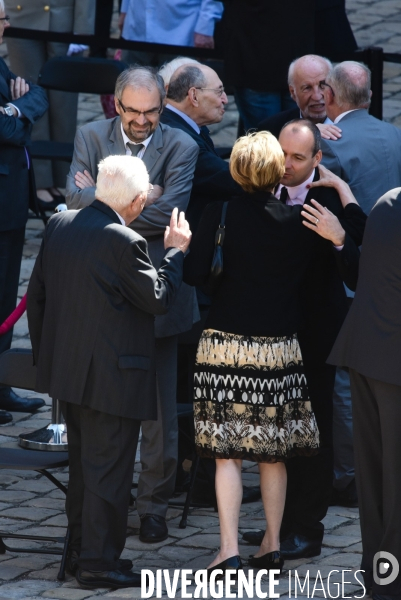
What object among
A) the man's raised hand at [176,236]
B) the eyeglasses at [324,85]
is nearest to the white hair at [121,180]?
the man's raised hand at [176,236]

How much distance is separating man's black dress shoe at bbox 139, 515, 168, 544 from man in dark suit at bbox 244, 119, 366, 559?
0.58 metres

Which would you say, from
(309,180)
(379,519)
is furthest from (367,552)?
(309,180)

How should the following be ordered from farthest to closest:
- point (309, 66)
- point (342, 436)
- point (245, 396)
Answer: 1. point (309, 66)
2. point (342, 436)
3. point (245, 396)

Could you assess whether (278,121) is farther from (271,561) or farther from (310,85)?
(271,561)

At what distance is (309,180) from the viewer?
17.3ft

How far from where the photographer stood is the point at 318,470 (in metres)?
5.39

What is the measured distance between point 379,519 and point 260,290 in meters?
1.05

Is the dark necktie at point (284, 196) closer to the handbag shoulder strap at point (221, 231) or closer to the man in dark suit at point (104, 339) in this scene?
the handbag shoulder strap at point (221, 231)

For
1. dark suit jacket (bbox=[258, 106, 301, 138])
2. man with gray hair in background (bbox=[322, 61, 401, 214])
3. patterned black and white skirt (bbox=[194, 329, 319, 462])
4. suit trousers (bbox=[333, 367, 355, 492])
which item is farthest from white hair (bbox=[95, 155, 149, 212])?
dark suit jacket (bbox=[258, 106, 301, 138])

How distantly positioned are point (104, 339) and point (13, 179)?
2.53 m

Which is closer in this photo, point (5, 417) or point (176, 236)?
point (176, 236)

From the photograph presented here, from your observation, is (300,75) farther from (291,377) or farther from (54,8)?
(54,8)

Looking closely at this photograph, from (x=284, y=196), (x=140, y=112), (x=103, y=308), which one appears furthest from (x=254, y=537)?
(x=140, y=112)

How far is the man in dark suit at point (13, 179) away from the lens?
7.02 meters
